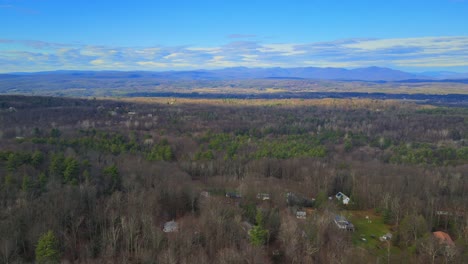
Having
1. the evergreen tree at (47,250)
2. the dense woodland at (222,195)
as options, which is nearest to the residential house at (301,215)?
the dense woodland at (222,195)

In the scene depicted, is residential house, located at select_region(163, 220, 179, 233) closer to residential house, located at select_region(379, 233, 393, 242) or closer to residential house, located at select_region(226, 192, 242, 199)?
residential house, located at select_region(226, 192, 242, 199)

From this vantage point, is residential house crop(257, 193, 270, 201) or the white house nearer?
residential house crop(257, 193, 270, 201)

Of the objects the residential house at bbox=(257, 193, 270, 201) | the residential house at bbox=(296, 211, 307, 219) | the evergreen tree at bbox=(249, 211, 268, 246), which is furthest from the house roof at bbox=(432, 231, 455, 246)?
the residential house at bbox=(257, 193, 270, 201)

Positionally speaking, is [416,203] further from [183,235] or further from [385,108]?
[385,108]

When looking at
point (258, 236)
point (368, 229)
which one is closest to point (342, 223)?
point (368, 229)

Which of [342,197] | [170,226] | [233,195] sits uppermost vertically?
[170,226]

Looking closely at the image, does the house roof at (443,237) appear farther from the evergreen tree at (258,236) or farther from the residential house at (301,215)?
the evergreen tree at (258,236)

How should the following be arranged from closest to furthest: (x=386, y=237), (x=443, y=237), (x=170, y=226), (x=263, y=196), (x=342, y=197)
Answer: (x=170, y=226), (x=443, y=237), (x=386, y=237), (x=263, y=196), (x=342, y=197)

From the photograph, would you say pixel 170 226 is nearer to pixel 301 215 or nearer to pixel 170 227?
pixel 170 227
